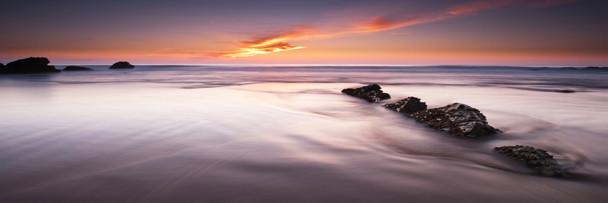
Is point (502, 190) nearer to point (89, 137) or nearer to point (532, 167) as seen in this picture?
point (532, 167)

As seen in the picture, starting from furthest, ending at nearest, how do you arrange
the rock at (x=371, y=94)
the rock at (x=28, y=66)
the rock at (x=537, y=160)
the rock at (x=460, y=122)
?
the rock at (x=28, y=66)
the rock at (x=371, y=94)
the rock at (x=460, y=122)
the rock at (x=537, y=160)

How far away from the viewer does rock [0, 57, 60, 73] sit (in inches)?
2217

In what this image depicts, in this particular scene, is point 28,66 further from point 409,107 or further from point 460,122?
point 460,122

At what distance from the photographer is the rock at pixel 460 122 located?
6823 millimetres

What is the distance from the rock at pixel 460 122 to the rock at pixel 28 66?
233 feet

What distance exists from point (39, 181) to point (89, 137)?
8.62 feet

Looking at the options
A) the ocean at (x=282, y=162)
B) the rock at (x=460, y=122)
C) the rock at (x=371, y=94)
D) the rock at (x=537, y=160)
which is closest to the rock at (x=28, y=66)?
the ocean at (x=282, y=162)

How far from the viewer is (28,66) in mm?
59812

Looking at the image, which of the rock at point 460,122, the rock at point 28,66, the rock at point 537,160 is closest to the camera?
the rock at point 537,160

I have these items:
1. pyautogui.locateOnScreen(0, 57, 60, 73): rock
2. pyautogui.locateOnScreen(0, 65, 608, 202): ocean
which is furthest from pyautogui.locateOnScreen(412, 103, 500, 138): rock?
pyautogui.locateOnScreen(0, 57, 60, 73): rock

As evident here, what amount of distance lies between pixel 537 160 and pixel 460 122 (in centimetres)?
237

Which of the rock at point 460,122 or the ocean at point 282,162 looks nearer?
the ocean at point 282,162

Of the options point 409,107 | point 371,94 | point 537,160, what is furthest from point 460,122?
point 371,94

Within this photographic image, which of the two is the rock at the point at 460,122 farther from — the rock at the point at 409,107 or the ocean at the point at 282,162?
the rock at the point at 409,107
